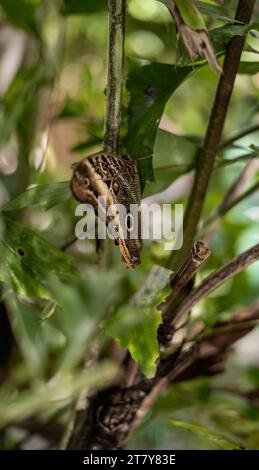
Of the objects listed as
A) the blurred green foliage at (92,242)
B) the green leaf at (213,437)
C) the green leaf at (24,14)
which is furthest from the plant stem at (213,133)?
the green leaf at (24,14)

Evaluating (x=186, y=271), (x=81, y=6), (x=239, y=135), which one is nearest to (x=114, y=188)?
(x=186, y=271)

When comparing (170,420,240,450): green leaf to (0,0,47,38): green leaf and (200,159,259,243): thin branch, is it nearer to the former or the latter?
(200,159,259,243): thin branch

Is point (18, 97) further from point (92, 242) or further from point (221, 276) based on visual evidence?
point (221, 276)

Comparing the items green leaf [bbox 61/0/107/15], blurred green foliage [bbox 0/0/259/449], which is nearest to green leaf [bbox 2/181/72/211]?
blurred green foliage [bbox 0/0/259/449]

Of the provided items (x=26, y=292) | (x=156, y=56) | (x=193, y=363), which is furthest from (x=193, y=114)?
(x=26, y=292)

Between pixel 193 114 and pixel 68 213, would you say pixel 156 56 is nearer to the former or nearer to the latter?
pixel 193 114

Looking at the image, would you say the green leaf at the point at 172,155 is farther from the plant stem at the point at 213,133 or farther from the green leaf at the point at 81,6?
the green leaf at the point at 81,6
